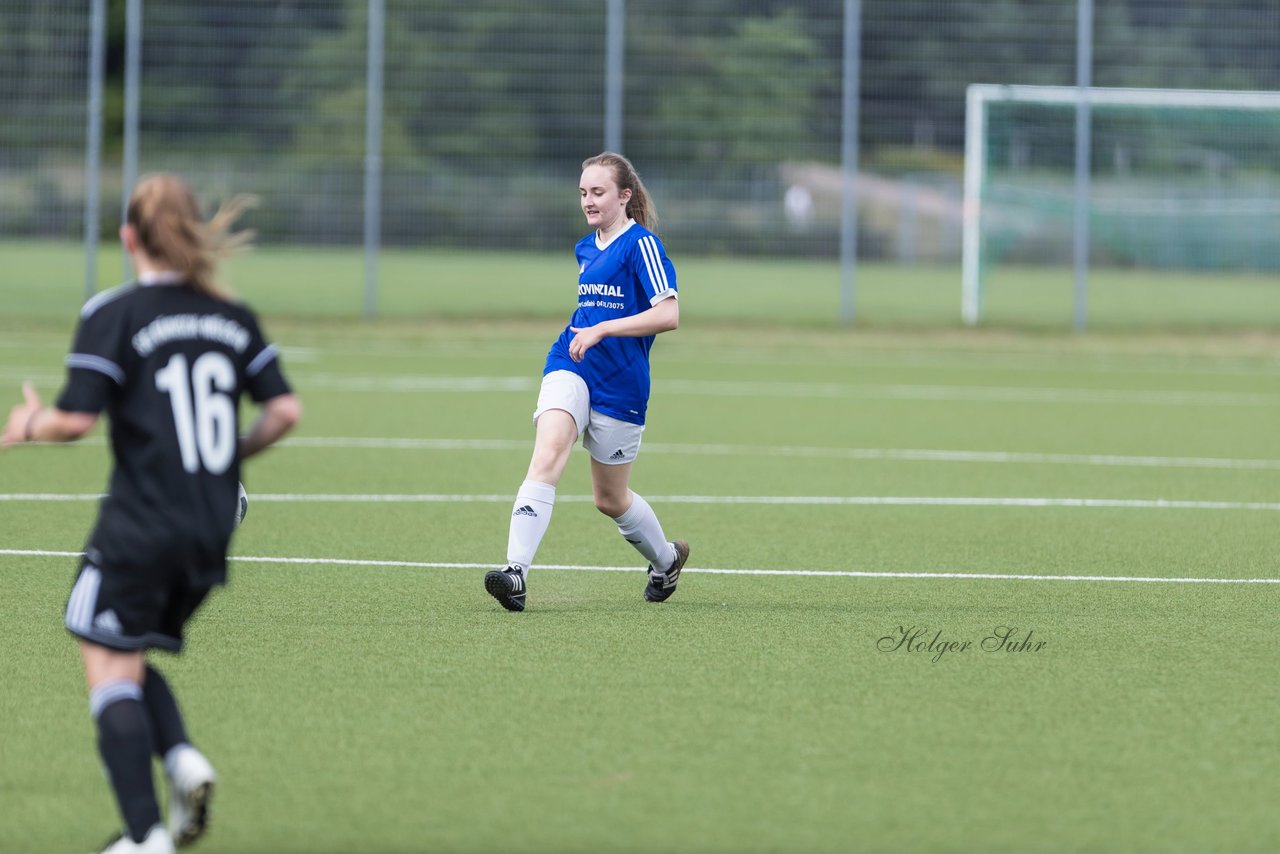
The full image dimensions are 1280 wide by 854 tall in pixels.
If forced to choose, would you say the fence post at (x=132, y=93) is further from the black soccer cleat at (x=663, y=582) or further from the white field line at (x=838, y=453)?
the black soccer cleat at (x=663, y=582)

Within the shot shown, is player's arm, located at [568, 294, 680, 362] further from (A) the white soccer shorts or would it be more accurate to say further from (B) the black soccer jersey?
(B) the black soccer jersey

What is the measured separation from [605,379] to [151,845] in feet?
11.8

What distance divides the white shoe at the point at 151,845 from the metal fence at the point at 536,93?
69.7 ft

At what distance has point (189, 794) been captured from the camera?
421cm

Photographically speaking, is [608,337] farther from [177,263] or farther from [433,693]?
[177,263]

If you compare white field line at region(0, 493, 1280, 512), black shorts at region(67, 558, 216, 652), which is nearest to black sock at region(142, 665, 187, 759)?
black shorts at region(67, 558, 216, 652)

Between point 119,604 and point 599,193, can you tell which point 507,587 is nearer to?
point 599,193

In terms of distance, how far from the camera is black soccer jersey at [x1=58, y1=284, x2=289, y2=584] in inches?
164

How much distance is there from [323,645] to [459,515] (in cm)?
338

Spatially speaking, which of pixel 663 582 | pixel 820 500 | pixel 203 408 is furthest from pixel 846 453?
pixel 203 408

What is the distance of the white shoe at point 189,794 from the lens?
13.8 feet

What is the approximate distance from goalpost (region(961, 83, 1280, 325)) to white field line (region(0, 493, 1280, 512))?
14.6 meters

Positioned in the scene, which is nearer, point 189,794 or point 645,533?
point 189,794
